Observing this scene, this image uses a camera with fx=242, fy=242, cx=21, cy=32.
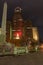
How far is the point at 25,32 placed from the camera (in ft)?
382

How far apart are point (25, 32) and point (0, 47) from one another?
233ft

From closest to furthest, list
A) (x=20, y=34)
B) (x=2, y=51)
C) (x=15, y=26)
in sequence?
(x=2, y=51)
(x=20, y=34)
(x=15, y=26)

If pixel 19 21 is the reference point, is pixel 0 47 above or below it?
below

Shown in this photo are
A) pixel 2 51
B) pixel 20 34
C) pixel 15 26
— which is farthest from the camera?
pixel 15 26

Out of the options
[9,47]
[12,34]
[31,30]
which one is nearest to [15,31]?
[12,34]

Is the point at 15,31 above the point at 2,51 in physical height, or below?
above

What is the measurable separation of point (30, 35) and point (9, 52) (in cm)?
6716

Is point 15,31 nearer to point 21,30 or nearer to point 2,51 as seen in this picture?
point 21,30

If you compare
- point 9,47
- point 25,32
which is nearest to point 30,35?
point 25,32

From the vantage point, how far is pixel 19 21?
123500 mm

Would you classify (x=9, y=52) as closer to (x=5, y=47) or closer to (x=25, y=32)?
(x=5, y=47)

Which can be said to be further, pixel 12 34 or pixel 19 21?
pixel 19 21

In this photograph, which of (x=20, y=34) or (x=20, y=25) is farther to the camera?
(x=20, y=25)

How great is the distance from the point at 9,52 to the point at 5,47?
1.84 meters
